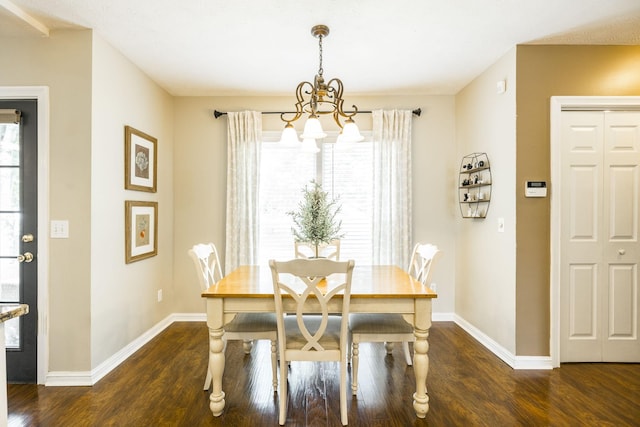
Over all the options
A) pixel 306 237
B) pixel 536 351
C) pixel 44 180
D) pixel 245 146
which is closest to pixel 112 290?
pixel 44 180

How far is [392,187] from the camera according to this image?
4094mm

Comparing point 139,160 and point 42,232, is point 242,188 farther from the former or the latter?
point 42,232

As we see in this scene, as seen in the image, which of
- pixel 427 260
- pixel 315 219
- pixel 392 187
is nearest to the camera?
pixel 315 219

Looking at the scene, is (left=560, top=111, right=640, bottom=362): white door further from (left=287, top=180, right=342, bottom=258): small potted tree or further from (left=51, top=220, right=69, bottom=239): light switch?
(left=51, top=220, right=69, bottom=239): light switch

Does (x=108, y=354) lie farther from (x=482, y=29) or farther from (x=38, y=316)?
(x=482, y=29)

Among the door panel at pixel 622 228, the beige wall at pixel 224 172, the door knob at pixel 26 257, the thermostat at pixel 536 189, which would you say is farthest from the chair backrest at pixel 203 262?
the door panel at pixel 622 228

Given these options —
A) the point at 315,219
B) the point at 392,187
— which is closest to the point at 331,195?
the point at 392,187

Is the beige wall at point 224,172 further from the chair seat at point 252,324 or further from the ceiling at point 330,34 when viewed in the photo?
the chair seat at point 252,324

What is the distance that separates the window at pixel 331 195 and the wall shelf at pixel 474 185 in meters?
1.04

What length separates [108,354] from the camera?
2.92 metres

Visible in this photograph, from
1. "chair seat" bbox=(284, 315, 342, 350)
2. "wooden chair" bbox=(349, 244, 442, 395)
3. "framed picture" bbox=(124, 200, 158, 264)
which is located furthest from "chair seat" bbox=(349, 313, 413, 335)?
"framed picture" bbox=(124, 200, 158, 264)

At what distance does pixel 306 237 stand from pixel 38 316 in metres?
2.11

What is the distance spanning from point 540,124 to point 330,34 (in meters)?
1.91

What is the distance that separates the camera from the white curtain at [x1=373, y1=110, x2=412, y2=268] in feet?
13.4
